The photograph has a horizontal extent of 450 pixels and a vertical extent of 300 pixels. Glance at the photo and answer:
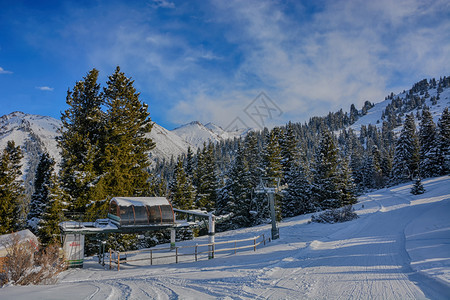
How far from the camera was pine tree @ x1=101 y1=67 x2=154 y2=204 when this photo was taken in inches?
984

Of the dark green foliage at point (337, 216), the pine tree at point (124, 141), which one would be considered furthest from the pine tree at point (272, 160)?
the pine tree at point (124, 141)

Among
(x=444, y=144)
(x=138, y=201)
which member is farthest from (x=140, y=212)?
(x=444, y=144)

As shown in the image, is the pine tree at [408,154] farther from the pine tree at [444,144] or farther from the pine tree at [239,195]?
the pine tree at [239,195]

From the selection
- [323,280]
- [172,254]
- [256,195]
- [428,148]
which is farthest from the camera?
[428,148]

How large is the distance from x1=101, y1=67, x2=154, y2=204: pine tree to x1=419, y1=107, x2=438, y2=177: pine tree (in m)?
50.4

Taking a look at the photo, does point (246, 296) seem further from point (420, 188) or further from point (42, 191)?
point (420, 188)

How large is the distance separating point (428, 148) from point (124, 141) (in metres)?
54.2

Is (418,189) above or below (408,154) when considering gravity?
below

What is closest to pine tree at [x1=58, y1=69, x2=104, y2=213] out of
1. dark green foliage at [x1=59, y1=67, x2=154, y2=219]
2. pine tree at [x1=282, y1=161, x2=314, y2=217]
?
dark green foliage at [x1=59, y1=67, x2=154, y2=219]

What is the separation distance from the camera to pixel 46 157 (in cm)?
3375

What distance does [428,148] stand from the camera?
1933 inches

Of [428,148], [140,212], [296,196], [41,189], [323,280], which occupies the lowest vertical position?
[323,280]

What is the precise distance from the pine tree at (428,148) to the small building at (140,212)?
50.9 m

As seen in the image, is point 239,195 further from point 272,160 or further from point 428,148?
point 428,148
